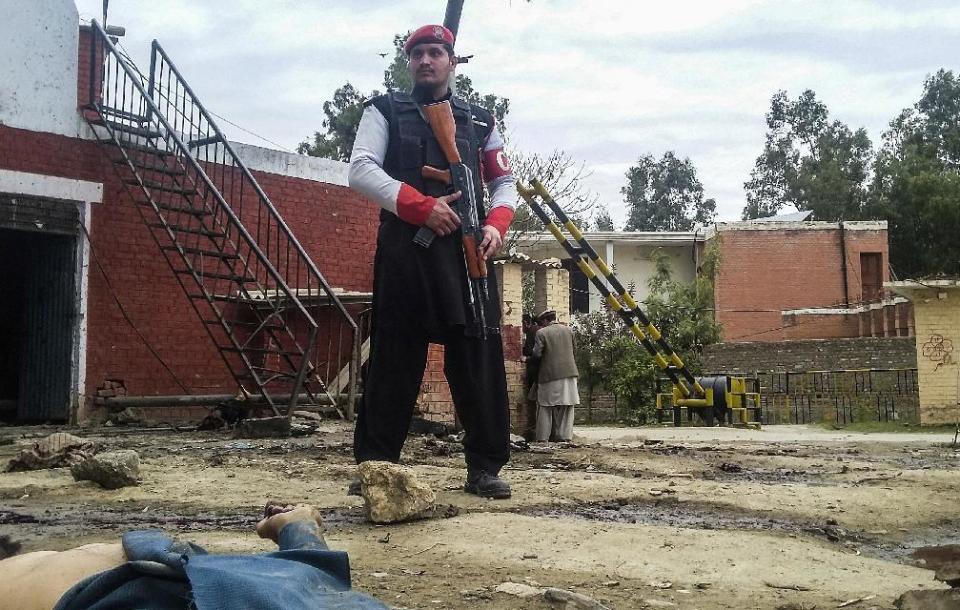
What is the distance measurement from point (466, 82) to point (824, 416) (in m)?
16.8

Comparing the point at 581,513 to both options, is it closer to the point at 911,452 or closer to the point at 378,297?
the point at 378,297

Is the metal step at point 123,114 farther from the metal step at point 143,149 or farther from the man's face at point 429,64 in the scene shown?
the man's face at point 429,64

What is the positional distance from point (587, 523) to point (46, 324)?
9.21m

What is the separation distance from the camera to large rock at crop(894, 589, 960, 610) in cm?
197

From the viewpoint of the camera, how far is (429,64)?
12.6 feet

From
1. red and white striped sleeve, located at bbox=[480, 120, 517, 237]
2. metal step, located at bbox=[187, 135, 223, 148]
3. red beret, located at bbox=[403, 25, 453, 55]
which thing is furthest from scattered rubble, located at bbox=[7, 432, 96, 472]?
metal step, located at bbox=[187, 135, 223, 148]

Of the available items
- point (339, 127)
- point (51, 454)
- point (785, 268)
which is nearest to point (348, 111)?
point (339, 127)

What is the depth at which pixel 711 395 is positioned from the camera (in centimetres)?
1602

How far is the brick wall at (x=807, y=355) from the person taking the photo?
22000 millimetres

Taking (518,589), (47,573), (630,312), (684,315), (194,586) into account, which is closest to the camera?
(194,586)

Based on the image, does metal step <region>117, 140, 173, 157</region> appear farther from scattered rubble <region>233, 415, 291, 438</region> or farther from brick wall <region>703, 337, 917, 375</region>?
brick wall <region>703, 337, 917, 375</region>

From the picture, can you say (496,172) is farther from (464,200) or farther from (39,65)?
(39,65)

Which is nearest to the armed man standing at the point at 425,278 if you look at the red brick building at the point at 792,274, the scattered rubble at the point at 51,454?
the scattered rubble at the point at 51,454

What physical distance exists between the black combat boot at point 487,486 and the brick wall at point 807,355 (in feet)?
63.1
